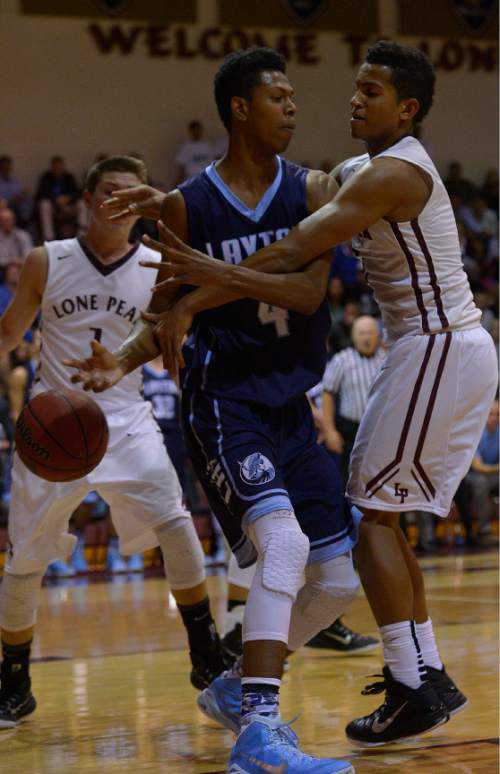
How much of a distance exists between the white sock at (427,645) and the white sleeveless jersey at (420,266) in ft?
3.38

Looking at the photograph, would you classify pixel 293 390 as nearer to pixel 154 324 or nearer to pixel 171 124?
pixel 154 324

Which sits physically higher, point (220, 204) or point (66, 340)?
point (220, 204)

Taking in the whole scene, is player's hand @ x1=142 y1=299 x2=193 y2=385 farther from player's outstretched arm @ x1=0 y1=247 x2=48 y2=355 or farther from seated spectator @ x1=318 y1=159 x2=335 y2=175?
seated spectator @ x1=318 y1=159 x2=335 y2=175

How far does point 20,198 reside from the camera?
17875mm

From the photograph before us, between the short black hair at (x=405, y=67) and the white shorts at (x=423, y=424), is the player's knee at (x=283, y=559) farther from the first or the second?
the short black hair at (x=405, y=67)

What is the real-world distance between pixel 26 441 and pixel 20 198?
13.9 metres

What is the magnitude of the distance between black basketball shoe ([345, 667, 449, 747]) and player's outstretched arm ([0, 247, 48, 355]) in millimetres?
2162

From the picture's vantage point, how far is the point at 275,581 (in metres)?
3.81

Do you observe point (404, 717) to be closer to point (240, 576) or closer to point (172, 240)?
point (172, 240)

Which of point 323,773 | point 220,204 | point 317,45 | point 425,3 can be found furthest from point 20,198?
point 323,773

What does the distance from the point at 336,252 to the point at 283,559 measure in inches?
561

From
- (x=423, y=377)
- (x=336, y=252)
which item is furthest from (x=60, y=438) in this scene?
(x=336, y=252)

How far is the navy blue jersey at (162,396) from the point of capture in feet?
36.8

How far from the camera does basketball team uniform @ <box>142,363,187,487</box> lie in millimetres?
11211
